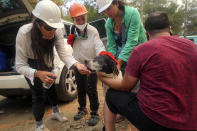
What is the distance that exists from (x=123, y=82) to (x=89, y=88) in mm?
1126

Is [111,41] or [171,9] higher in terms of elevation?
[171,9]

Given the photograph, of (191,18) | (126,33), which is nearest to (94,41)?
(126,33)

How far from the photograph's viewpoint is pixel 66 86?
10.3ft

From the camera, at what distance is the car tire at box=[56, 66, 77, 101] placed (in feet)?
9.56

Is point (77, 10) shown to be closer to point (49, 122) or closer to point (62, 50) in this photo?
point (62, 50)

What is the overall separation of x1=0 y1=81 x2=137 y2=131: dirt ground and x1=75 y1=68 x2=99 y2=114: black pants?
27 cm

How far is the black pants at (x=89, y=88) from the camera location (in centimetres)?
246

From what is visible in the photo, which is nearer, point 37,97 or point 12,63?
point 37,97

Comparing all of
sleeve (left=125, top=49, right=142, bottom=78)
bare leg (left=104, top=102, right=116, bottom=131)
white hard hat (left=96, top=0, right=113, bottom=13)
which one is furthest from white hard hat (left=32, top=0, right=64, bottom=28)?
bare leg (left=104, top=102, right=116, bottom=131)

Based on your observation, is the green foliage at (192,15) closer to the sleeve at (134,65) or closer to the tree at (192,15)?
the tree at (192,15)

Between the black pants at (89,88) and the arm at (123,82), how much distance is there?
2.74 ft

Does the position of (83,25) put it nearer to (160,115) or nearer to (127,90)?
(127,90)

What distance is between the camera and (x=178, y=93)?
117cm

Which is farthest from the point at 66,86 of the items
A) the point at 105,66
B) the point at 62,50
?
the point at 105,66
